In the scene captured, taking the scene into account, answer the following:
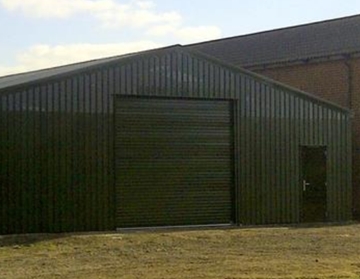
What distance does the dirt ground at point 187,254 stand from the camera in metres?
17.2

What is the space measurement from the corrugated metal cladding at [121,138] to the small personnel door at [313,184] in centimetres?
25

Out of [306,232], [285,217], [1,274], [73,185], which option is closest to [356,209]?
[285,217]

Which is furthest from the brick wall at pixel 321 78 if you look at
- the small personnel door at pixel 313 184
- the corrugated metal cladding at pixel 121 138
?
the small personnel door at pixel 313 184

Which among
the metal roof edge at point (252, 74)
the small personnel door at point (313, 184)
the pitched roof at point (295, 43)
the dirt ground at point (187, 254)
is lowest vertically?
the dirt ground at point (187, 254)

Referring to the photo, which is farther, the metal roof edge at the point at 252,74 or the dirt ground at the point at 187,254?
the metal roof edge at the point at 252,74

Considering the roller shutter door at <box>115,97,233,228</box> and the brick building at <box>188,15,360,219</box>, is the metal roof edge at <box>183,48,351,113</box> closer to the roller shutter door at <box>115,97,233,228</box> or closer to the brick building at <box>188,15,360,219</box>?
the roller shutter door at <box>115,97,233,228</box>

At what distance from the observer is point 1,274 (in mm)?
16719

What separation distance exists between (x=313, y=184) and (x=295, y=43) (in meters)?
8.14

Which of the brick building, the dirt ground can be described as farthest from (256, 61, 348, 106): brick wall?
the dirt ground

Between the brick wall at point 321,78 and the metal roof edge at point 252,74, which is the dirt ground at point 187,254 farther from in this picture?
the brick wall at point 321,78

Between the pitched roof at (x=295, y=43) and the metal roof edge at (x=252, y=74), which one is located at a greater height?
the pitched roof at (x=295, y=43)

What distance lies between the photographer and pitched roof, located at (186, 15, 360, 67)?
32344 millimetres

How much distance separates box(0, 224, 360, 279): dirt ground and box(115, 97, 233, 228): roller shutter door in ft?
3.82

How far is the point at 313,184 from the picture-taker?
28.4m
